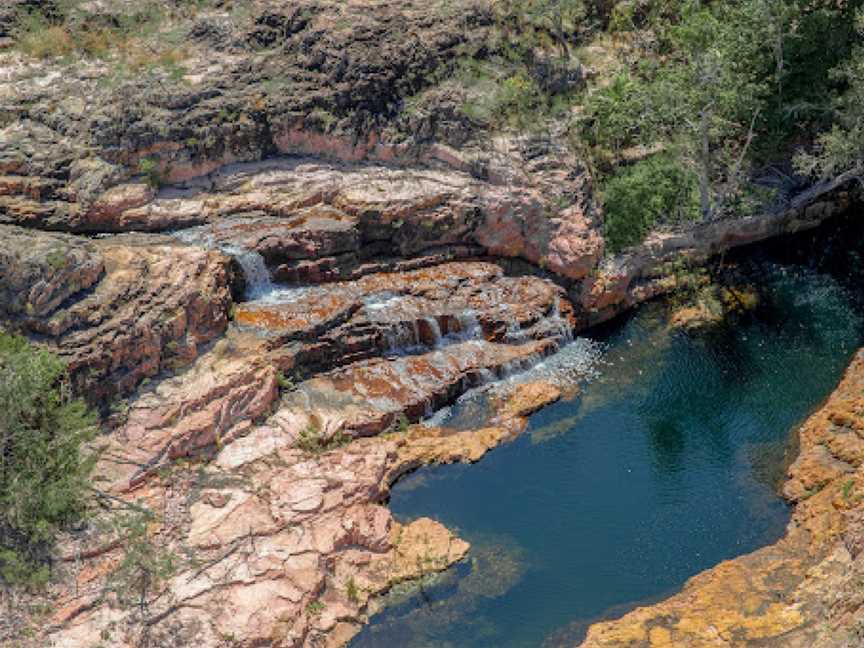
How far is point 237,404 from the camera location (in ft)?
105

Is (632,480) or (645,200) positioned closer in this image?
(632,480)

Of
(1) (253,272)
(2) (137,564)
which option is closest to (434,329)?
(1) (253,272)

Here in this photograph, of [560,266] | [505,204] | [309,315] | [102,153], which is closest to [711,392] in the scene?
[560,266]

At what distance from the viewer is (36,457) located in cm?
2800

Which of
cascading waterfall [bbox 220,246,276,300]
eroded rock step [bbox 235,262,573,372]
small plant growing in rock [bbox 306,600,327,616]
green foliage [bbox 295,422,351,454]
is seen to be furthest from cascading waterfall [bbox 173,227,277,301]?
small plant growing in rock [bbox 306,600,327,616]

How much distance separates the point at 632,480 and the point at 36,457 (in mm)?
19126

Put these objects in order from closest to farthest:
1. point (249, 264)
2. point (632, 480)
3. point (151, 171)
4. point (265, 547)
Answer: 1. point (265, 547)
2. point (632, 480)
3. point (249, 264)
4. point (151, 171)

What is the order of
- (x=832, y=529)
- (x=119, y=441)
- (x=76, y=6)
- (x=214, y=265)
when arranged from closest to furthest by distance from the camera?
(x=832, y=529), (x=119, y=441), (x=214, y=265), (x=76, y=6)

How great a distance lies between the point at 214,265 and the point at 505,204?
12.5 metres

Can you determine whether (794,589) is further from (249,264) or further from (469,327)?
(249,264)

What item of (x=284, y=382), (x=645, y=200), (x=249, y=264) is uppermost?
(x=645, y=200)

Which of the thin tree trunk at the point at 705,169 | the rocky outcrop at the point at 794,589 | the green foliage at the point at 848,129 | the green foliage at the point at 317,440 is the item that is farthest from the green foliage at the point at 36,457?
the green foliage at the point at 848,129

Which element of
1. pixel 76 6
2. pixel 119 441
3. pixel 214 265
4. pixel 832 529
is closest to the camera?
pixel 832 529

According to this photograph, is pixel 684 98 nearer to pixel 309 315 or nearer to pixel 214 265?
pixel 309 315
